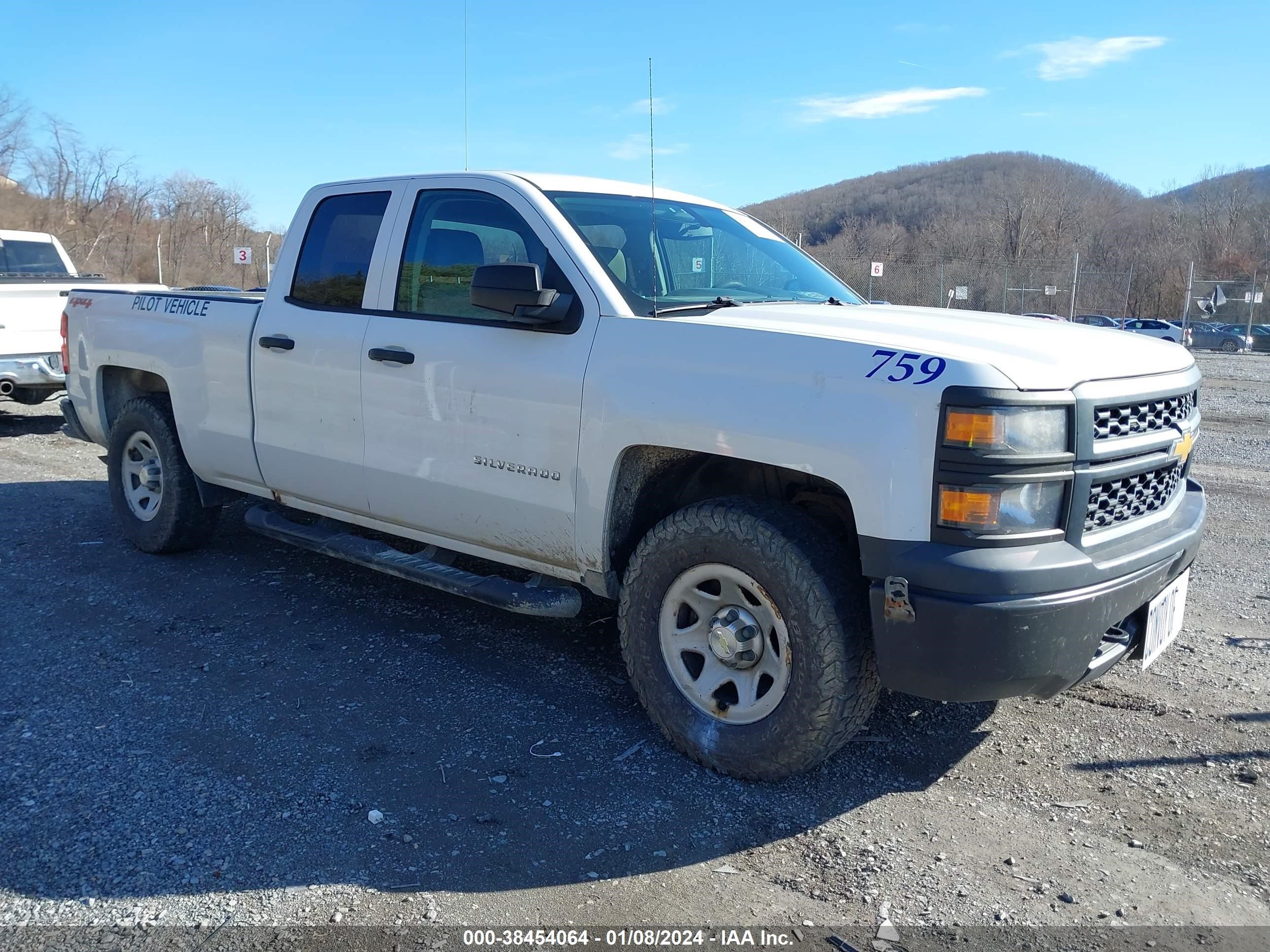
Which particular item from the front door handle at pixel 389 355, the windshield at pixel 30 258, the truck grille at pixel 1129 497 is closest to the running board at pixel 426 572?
the front door handle at pixel 389 355

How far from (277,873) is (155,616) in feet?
8.39

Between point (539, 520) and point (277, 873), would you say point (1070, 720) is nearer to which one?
point (539, 520)

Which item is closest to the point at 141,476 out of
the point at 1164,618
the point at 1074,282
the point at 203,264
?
the point at 1164,618

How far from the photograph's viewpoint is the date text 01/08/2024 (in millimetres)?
2619

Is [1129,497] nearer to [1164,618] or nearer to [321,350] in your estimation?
[1164,618]

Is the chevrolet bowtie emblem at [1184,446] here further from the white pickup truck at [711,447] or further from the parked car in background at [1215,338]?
the parked car in background at [1215,338]

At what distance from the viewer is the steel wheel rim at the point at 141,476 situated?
5934mm

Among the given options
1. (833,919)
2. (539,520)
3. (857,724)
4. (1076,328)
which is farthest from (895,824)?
(1076,328)

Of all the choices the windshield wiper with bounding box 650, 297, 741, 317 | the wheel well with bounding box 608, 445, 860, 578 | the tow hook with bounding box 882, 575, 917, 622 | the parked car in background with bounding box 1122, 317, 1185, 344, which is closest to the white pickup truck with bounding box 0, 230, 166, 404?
the windshield wiper with bounding box 650, 297, 741, 317

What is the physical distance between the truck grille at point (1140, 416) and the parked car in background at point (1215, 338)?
102 ft

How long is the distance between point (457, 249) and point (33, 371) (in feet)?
25.7

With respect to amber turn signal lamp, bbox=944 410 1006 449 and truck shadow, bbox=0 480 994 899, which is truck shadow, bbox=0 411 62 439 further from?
amber turn signal lamp, bbox=944 410 1006 449

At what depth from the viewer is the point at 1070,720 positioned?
390 cm

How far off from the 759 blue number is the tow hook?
1.90ft
